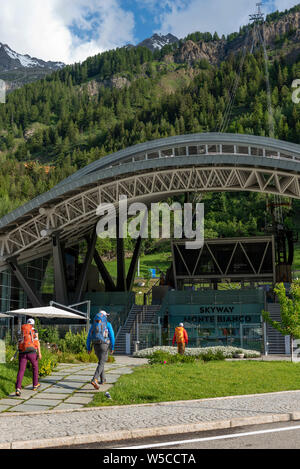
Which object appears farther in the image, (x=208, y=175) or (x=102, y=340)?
(x=208, y=175)

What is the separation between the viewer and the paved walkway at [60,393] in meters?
10.4

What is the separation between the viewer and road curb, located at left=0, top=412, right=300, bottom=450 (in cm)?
725

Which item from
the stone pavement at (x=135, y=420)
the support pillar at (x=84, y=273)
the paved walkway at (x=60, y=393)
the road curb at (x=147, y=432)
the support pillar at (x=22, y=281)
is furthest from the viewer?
the support pillar at (x=84, y=273)

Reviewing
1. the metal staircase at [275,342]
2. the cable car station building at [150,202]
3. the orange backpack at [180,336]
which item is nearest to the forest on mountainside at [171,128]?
the cable car station building at [150,202]

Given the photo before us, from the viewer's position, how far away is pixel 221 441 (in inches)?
291

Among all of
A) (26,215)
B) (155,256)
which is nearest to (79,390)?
(26,215)

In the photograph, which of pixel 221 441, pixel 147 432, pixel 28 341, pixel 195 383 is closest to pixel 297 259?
pixel 195 383

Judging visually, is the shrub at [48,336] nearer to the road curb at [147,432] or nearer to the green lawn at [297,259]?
the road curb at [147,432]

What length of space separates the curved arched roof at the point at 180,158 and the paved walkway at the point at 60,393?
800 inches

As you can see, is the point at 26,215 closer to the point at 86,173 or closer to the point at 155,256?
the point at 86,173

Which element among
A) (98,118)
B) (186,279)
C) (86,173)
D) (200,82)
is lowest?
(186,279)

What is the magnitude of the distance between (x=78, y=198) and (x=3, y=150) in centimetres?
16254

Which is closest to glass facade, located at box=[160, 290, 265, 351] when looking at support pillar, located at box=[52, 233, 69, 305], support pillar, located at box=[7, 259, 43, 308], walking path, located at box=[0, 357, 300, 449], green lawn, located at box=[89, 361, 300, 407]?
support pillar, located at box=[52, 233, 69, 305]
